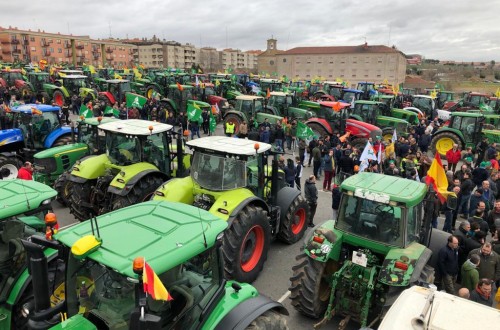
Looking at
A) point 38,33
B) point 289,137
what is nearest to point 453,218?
point 289,137

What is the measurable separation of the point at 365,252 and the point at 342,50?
63124 mm

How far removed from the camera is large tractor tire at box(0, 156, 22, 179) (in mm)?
9764

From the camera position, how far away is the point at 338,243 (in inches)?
208

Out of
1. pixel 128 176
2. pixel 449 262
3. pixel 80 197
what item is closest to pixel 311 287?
pixel 449 262

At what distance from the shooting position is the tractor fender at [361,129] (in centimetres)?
1467

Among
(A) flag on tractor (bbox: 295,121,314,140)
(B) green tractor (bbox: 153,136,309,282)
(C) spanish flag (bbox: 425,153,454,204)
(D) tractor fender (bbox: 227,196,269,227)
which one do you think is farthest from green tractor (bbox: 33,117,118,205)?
(C) spanish flag (bbox: 425,153,454,204)

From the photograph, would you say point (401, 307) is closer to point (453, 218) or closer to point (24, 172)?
point (453, 218)

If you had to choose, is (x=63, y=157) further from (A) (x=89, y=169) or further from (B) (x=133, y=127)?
(B) (x=133, y=127)

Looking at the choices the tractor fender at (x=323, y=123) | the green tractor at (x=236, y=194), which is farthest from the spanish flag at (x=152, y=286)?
the tractor fender at (x=323, y=123)

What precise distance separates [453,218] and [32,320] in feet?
29.5

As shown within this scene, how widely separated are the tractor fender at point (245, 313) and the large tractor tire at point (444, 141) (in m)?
14.3

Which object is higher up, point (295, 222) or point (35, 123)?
point (35, 123)

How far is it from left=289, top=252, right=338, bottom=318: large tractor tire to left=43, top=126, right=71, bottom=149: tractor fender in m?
8.91

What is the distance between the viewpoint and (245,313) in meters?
3.46
